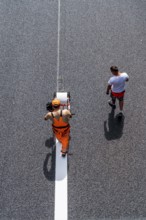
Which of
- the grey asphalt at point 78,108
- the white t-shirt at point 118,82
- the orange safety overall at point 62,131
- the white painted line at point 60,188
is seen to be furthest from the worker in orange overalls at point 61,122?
the white t-shirt at point 118,82

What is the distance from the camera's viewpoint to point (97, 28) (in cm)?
999

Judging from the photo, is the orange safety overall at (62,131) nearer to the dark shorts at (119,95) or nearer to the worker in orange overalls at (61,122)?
the worker in orange overalls at (61,122)

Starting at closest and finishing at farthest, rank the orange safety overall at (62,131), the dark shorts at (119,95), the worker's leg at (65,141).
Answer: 1. the orange safety overall at (62,131)
2. the worker's leg at (65,141)
3. the dark shorts at (119,95)

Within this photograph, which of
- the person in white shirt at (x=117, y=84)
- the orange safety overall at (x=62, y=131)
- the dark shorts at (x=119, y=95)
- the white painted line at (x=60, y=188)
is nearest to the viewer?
the white painted line at (x=60, y=188)

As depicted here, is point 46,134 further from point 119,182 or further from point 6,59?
point 6,59

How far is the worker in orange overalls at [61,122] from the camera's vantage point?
649 cm

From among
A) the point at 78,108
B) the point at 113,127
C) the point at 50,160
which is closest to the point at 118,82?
the point at 113,127

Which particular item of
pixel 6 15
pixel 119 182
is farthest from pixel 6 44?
pixel 119 182

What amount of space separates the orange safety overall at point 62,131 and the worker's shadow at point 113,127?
119 centimetres

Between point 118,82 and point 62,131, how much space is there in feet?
5.73

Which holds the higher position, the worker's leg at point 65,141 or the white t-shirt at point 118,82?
the white t-shirt at point 118,82

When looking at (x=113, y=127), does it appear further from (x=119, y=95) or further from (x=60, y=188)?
(x=60, y=188)

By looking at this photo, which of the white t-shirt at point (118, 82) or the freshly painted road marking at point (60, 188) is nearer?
the freshly painted road marking at point (60, 188)

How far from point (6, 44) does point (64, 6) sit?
253 cm
